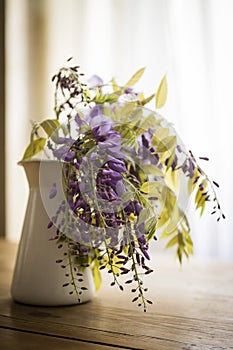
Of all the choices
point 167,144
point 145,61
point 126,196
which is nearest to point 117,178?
point 126,196

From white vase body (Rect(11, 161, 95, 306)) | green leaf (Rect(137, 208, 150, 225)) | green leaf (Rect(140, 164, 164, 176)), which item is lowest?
white vase body (Rect(11, 161, 95, 306))

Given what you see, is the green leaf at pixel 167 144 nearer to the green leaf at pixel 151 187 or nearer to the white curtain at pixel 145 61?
the green leaf at pixel 151 187

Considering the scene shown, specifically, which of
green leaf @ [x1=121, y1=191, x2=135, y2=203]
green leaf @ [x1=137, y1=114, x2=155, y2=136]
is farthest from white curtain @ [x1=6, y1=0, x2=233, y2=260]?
green leaf @ [x1=121, y1=191, x2=135, y2=203]

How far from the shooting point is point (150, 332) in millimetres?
665

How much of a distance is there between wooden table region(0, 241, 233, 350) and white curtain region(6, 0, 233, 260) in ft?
4.20

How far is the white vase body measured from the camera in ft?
2.64

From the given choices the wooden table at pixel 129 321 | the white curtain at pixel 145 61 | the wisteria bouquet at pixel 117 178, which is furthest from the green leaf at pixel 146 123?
the white curtain at pixel 145 61

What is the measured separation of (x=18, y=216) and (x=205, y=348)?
100 inches

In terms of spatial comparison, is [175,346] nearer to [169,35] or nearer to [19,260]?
[19,260]

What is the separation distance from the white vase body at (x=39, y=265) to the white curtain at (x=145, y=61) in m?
1.44

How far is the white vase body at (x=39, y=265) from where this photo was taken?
80 centimetres

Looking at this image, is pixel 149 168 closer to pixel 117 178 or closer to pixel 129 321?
pixel 117 178

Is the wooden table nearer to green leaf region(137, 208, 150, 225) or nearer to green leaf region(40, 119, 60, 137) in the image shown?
green leaf region(137, 208, 150, 225)

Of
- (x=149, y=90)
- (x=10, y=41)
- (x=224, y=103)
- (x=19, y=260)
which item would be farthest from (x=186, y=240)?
(x=10, y=41)
